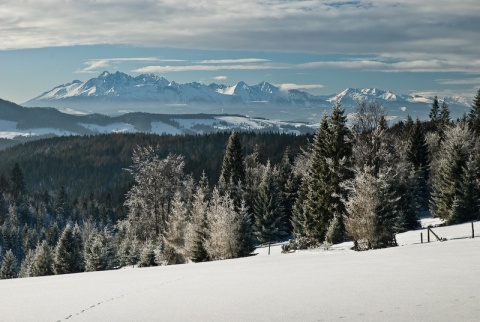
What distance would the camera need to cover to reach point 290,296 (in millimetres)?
14961

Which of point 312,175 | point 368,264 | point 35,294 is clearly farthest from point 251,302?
point 312,175

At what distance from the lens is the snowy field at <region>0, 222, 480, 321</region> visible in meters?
12.4

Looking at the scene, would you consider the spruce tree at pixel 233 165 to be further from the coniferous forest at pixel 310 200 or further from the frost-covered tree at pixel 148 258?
the frost-covered tree at pixel 148 258

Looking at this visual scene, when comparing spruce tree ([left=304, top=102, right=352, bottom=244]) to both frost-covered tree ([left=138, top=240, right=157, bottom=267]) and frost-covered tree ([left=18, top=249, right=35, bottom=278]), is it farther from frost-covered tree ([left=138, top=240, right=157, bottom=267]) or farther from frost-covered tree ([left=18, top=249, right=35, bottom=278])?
frost-covered tree ([left=18, top=249, right=35, bottom=278])

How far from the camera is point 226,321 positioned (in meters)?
12.3

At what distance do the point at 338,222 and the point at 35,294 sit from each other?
110 ft

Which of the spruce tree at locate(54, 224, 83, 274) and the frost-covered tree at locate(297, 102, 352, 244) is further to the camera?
the spruce tree at locate(54, 224, 83, 274)

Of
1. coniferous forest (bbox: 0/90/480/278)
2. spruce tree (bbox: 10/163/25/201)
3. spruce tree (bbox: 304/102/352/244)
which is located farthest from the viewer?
spruce tree (bbox: 10/163/25/201)

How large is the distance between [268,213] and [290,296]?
53.8 metres

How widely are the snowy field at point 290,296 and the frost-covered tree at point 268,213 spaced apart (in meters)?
45.4

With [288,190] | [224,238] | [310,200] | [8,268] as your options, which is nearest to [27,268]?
[8,268]

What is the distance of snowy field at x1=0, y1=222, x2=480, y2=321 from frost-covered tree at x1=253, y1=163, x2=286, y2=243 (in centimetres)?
4543

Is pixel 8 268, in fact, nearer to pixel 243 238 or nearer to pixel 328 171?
pixel 243 238

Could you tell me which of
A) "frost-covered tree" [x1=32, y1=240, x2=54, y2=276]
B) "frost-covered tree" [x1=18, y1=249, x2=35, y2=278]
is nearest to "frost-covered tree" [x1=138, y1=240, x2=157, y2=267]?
"frost-covered tree" [x1=32, y1=240, x2=54, y2=276]
